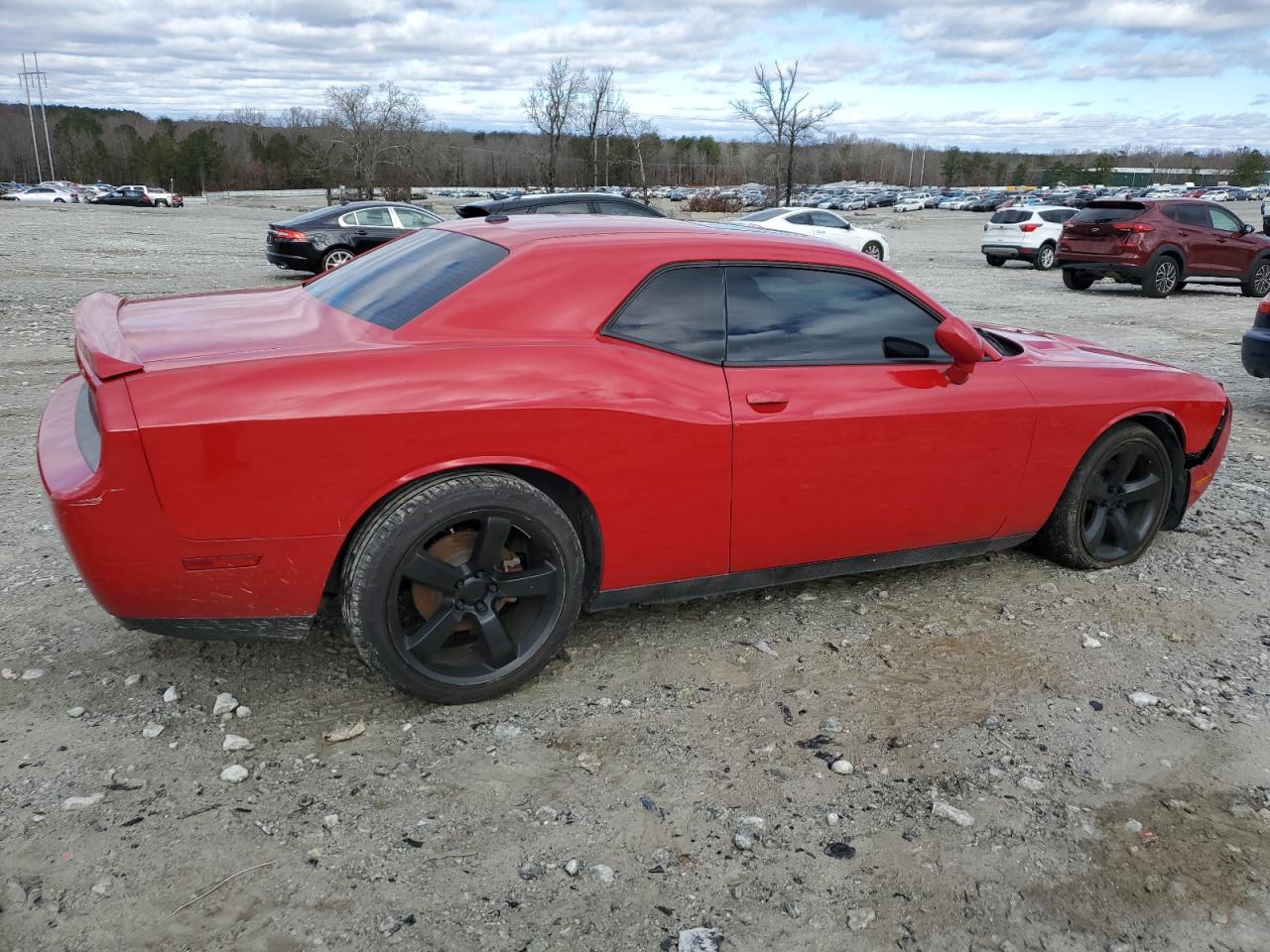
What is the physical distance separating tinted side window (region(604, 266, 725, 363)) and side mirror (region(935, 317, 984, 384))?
37.1 inches

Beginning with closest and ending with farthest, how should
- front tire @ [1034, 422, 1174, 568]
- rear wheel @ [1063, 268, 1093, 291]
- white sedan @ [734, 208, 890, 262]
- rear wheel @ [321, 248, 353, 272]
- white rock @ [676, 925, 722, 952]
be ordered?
white rock @ [676, 925, 722, 952] → front tire @ [1034, 422, 1174, 568] → rear wheel @ [321, 248, 353, 272] → rear wheel @ [1063, 268, 1093, 291] → white sedan @ [734, 208, 890, 262]

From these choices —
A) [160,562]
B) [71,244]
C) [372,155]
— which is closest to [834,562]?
[160,562]

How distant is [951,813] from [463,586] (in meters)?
1.66

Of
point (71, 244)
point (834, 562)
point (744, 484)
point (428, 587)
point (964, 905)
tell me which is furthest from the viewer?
point (71, 244)

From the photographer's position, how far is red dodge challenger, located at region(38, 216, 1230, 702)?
9.33ft

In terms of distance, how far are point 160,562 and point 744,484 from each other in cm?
192

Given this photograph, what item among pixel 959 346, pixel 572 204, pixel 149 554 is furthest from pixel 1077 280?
pixel 149 554

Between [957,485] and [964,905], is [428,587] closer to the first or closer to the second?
[964,905]

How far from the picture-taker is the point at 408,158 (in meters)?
74.9

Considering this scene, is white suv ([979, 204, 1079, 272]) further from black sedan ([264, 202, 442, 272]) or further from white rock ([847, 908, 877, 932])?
white rock ([847, 908, 877, 932])

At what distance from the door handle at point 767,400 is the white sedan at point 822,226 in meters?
18.2

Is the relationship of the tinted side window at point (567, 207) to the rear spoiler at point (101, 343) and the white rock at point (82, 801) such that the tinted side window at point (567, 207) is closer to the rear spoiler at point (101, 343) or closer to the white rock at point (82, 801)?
the rear spoiler at point (101, 343)

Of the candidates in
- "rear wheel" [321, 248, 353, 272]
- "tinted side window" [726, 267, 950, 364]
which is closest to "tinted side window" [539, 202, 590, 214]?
"rear wheel" [321, 248, 353, 272]

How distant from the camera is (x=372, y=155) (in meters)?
69.9
